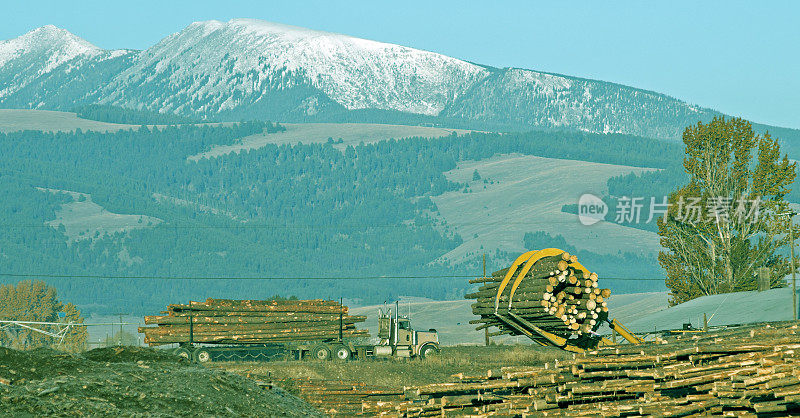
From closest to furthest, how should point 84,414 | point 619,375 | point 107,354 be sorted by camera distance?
point 84,414 → point 619,375 → point 107,354

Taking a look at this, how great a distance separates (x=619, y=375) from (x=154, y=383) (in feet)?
25.4

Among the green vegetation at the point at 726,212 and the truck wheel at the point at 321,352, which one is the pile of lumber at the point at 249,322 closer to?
the truck wheel at the point at 321,352

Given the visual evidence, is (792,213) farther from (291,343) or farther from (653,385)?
(653,385)

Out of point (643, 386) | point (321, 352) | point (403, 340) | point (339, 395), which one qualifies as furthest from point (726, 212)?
point (643, 386)

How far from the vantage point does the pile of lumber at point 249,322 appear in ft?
148

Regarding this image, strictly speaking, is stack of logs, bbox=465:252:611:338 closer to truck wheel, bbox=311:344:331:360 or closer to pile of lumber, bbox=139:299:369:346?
truck wheel, bbox=311:344:331:360

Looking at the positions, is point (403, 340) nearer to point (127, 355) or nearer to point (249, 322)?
point (249, 322)

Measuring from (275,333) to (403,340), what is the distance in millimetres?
5891

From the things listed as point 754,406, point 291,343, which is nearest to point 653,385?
point 754,406

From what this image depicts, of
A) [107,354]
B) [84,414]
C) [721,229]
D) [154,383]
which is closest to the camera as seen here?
[84,414]

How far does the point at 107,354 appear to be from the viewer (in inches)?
807

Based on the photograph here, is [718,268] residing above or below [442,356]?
above

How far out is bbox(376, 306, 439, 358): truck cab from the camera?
4472 centimetres

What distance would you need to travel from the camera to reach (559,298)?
32.5 meters
